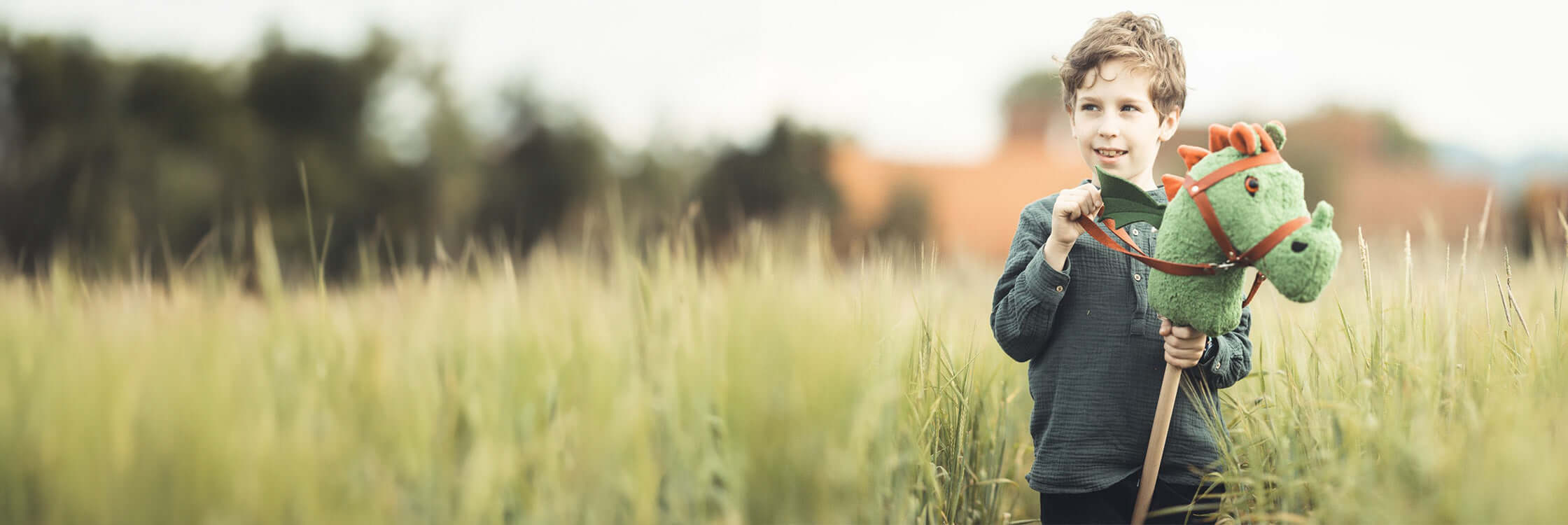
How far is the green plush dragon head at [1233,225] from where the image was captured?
165 cm

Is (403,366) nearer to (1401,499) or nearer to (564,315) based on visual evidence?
(564,315)

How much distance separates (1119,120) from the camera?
205 cm

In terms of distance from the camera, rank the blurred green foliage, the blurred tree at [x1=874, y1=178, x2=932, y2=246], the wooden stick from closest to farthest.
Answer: the wooden stick < the blurred green foliage < the blurred tree at [x1=874, y1=178, x2=932, y2=246]

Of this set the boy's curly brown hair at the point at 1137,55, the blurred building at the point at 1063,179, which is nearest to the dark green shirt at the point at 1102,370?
the boy's curly brown hair at the point at 1137,55

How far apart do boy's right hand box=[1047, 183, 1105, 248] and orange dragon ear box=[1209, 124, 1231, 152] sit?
25cm

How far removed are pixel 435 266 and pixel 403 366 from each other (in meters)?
0.89

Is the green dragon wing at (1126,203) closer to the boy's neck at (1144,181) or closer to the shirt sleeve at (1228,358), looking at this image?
the boy's neck at (1144,181)

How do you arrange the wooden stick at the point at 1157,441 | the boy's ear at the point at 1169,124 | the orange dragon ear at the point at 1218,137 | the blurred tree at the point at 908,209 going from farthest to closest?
the blurred tree at the point at 908,209, the boy's ear at the point at 1169,124, the wooden stick at the point at 1157,441, the orange dragon ear at the point at 1218,137

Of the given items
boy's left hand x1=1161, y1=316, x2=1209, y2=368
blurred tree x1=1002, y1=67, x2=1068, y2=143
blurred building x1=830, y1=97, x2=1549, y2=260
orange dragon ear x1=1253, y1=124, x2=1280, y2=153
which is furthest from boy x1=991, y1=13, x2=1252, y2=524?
blurred tree x1=1002, y1=67, x2=1068, y2=143

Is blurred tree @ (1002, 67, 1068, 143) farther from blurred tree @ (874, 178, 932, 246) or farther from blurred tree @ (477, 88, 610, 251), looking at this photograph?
blurred tree @ (477, 88, 610, 251)

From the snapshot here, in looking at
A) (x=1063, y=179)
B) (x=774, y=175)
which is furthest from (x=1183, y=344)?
(x=1063, y=179)

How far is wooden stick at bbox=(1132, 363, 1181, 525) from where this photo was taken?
6.37 feet

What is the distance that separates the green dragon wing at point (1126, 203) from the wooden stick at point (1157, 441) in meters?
0.33

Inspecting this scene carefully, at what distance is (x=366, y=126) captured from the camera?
18.5 metres
